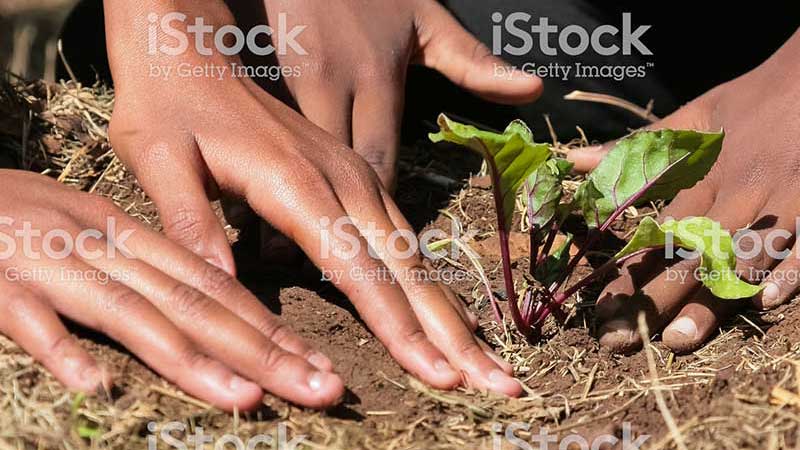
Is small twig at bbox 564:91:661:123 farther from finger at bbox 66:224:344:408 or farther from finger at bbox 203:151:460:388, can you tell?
finger at bbox 66:224:344:408

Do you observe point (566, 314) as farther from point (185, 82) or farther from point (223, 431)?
point (185, 82)

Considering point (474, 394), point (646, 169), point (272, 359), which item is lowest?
point (474, 394)

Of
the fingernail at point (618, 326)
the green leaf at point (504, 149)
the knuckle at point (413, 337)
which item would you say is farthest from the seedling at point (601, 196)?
the knuckle at point (413, 337)

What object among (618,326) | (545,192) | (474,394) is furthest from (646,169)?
(474,394)

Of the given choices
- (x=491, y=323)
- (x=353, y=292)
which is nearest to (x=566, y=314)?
(x=491, y=323)

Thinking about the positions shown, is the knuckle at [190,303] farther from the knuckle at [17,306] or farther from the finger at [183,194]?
the knuckle at [17,306]

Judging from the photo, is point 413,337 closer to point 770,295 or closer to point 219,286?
point 219,286
